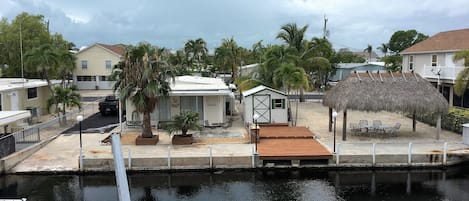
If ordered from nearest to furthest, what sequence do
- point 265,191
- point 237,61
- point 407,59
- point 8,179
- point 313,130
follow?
point 265,191 → point 8,179 → point 313,130 → point 407,59 → point 237,61

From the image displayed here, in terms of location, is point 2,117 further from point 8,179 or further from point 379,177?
point 379,177

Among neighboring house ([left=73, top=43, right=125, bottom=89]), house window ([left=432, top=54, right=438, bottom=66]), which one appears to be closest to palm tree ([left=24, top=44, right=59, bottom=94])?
neighboring house ([left=73, top=43, right=125, bottom=89])

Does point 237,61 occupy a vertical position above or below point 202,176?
above

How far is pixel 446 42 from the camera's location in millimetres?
29734

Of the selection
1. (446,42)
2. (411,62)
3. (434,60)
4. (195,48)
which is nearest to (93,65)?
(195,48)

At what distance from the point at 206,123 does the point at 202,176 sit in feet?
A: 24.9

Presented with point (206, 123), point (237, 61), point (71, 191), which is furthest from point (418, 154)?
point (237, 61)

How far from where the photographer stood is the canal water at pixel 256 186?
14688mm

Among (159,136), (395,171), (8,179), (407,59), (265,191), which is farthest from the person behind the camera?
(407,59)

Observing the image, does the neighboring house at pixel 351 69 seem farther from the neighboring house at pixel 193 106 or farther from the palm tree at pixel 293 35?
the neighboring house at pixel 193 106

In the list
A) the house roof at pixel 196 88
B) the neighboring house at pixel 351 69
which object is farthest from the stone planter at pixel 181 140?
the neighboring house at pixel 351 69

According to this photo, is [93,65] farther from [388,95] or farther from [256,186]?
[256,186]

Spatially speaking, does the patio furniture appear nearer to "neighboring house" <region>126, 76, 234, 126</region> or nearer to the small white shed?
the small white shed

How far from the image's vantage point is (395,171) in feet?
56.7
